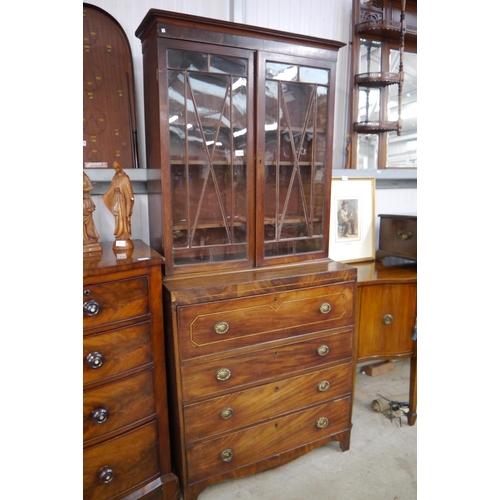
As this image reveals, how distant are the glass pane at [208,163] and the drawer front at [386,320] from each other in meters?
0.75

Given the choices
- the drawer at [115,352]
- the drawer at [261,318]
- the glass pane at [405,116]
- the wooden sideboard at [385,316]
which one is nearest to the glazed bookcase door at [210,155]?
the drawer at [261,318]

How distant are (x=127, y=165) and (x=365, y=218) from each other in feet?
4.66

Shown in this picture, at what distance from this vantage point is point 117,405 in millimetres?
1381

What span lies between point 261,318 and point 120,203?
727mm

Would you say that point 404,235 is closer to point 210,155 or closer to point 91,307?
point 210,155

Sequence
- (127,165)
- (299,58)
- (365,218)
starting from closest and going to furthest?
1. (299,58)
2. (127,165)
3. (365,218)

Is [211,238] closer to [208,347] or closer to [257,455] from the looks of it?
[208,347]

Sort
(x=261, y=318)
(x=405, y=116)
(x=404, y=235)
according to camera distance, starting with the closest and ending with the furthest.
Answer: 1. (x=261, y=318)
2. (x=404, y=235)
3. (x=405, y=116)

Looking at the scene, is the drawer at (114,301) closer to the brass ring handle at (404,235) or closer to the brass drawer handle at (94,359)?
the brass drawer handle at (94,359)

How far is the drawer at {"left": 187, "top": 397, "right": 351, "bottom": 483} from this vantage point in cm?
156

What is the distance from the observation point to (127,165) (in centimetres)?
183

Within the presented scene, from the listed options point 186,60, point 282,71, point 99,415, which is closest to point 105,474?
point 99,415

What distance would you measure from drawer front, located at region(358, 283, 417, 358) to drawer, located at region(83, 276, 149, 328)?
1.11 m
